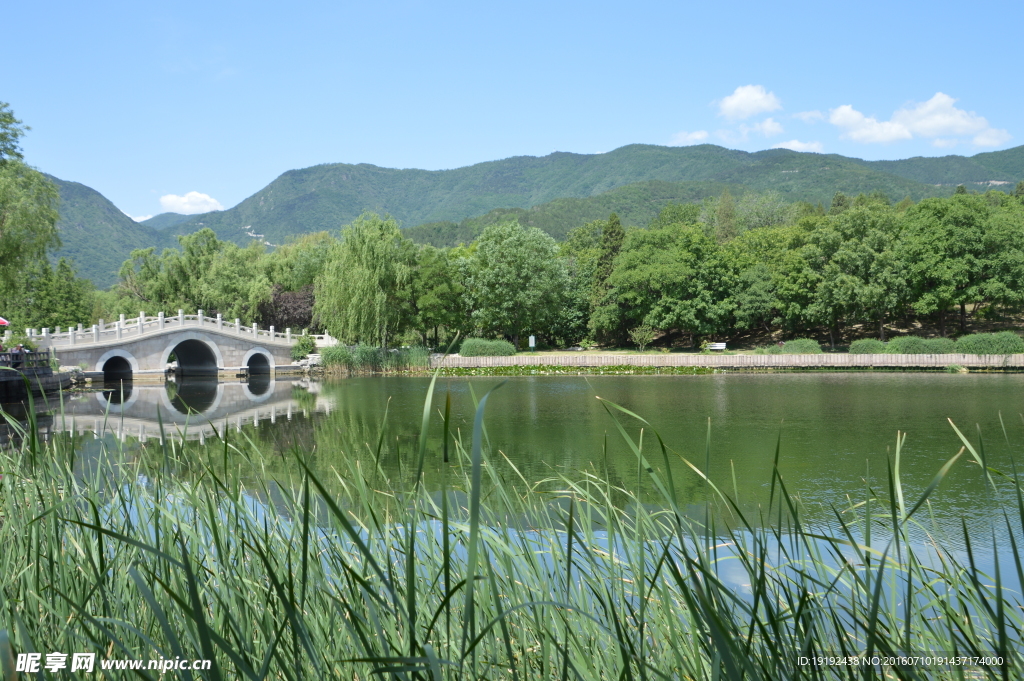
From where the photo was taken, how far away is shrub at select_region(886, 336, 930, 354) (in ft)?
97.0

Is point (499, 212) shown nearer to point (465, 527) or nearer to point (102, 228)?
point (102, 228)

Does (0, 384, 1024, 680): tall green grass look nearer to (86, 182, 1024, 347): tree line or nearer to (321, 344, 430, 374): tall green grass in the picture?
(321, 344, 430, 374): tall green grass

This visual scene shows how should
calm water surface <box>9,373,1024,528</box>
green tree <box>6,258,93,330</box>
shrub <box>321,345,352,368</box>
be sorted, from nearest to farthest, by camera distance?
calm water surface <box>9,373,1024,528</box>
shrub <box>321,345,352,368</box>
green tree <box>6,258,93,330</box>

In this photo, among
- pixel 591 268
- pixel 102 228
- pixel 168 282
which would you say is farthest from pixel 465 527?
pixel 102 228

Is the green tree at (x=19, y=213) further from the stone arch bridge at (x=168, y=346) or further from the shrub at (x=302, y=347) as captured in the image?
the shrub at (x=302, y=347)

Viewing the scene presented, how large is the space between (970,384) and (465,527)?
76.7 feet

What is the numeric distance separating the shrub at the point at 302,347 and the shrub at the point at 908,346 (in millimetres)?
27103

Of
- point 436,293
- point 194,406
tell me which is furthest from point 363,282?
point 194,406

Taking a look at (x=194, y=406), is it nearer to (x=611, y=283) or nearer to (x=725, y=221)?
(x=611, y=283)

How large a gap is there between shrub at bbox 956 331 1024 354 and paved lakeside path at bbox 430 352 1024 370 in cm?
32

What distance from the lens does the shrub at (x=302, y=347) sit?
120 feet

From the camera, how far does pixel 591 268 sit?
43625 millimetres

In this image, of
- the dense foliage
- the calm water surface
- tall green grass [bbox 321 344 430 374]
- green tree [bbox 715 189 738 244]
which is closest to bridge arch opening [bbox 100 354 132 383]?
the calm water surface

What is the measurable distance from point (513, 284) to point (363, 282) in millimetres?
9913
